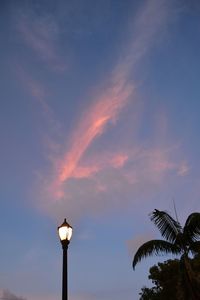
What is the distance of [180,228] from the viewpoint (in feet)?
67.9

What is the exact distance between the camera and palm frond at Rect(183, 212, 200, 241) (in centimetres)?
2007

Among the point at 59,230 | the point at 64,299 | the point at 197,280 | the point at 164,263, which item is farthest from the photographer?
the point at 164,263

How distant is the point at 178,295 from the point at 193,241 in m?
2.87

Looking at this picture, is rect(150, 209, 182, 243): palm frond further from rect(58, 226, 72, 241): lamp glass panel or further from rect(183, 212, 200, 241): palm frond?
rect(58, 226, 72, 241): lamp glass panel

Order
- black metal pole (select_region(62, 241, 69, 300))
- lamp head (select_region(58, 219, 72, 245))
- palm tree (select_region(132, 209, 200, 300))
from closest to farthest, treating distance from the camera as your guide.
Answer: black metal pole (select_region(62, 241, 69, 300)), lamp head (select_region(58, 219, 72, 245)), palm tree (select_region(132, 209, 200, 300))

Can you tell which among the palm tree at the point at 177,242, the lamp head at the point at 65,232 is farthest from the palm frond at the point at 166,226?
the lamp head at the point at 65,232

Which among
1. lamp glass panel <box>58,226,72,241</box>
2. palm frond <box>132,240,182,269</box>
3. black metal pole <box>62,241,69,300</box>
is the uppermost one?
palm frond <box>132,240,182,269</box>

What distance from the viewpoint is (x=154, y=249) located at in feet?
67.1

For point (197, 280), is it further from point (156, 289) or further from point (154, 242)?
point (156, 289)

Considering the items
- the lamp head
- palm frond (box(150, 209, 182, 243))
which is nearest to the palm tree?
palm frond (box(150, 209, 182, 243))

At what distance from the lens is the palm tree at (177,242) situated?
20.0 meters

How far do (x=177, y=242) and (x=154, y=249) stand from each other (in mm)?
1292

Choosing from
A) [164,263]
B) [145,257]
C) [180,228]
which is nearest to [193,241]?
[180,228]

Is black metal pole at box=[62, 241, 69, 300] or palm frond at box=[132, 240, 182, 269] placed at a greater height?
palm frond at box=[132, 240, 182, 269]
